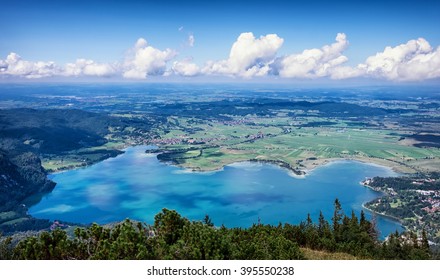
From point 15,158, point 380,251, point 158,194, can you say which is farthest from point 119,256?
point 15,158

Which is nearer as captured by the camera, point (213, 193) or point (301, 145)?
point (213, 193)

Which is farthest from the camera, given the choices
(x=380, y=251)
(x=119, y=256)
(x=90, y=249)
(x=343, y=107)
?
(x=343, y=107)

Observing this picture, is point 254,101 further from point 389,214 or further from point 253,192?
point 389,214

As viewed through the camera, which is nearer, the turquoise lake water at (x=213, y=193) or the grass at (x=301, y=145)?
the turquoise lake water at (x=213, y=193)

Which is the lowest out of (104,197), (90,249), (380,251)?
(104,197)

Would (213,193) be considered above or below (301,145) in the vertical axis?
below

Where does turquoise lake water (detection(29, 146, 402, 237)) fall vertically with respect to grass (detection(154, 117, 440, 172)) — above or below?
below

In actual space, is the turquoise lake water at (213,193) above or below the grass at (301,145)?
below

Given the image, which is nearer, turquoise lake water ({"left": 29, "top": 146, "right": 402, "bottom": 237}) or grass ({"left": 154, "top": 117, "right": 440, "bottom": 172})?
turquoise lake water ({"left": 29, "top": 146, "right": 402, "bottom": 237})
